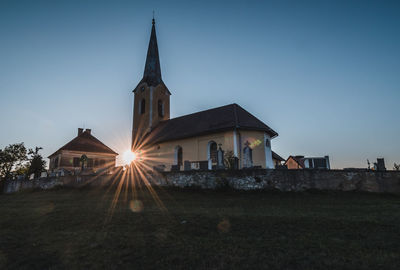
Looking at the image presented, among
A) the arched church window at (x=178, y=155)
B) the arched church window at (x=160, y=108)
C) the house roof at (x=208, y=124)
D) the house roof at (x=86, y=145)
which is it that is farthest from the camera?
the house roof at (x=86, y=145)

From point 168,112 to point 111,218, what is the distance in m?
25.5

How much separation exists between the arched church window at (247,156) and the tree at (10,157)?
1238 inches

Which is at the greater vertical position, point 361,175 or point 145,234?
point 361,175

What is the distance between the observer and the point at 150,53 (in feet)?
112

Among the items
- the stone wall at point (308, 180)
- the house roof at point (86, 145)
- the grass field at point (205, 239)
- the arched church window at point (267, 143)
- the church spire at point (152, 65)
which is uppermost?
the church spire at point (152, 65)

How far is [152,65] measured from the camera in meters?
33.4

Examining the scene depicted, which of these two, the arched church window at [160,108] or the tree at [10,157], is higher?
the arched church window at [160,108]

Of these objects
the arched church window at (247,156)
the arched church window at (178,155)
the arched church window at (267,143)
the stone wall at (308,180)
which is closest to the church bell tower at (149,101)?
the arched church window at (178,155)

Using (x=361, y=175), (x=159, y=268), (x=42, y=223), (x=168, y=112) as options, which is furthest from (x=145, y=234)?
(x=168, y=112)

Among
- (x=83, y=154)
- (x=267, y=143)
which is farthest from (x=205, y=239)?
(x=83, y=154)

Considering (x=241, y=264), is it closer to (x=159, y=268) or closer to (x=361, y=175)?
(x=159, y=268)

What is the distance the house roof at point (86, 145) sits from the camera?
111ft

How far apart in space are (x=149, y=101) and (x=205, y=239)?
87.9ft

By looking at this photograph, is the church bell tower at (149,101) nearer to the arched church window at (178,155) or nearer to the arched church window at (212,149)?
the arched church window at (178,155)
